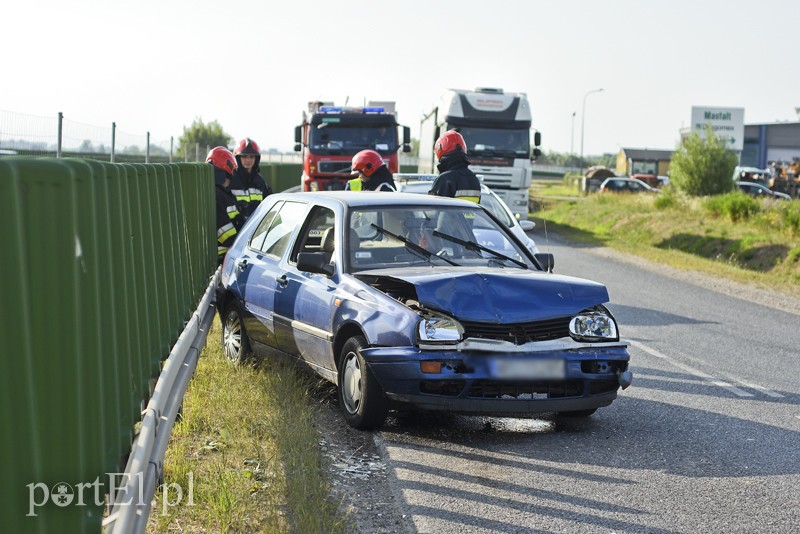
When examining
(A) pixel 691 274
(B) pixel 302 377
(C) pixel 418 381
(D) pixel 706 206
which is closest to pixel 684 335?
(B) pixel 302 377

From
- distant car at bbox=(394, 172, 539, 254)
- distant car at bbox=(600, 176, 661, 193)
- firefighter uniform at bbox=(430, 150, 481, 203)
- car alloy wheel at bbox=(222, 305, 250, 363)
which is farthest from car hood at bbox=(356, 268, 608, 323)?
distant car at bbox=(600, 176, 661, 193)

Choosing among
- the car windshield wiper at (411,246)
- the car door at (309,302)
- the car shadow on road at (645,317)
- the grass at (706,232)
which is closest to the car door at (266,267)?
the car door at (309,302)

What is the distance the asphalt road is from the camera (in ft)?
18.2

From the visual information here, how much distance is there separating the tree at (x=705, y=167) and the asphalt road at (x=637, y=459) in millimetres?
29954

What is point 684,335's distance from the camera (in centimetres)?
1228

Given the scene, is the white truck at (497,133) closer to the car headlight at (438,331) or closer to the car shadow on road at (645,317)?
the car shadow on road at (645,317)

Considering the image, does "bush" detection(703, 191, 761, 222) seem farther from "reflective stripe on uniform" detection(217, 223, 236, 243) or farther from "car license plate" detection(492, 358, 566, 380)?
"car license plate" detection(492, 358, 566, 380)

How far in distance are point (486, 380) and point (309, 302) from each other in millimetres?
1696

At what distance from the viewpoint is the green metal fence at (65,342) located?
3182 mm

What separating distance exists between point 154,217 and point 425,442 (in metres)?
2.23

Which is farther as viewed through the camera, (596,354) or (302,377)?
(302,377)

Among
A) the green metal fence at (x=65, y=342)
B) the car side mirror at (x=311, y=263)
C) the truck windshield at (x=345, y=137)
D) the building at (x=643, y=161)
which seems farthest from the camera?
the building at (x=643, y=161)

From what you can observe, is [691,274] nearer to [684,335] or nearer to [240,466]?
[684,335]

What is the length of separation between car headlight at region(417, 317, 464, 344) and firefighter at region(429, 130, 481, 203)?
4.17 m
